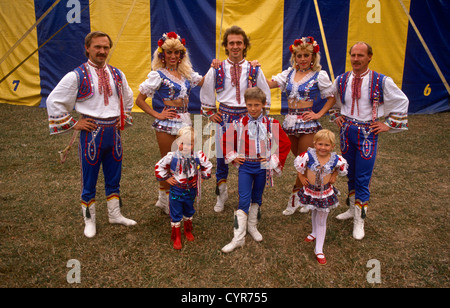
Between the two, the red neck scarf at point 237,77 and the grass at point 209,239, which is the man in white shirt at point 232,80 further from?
the grass at point 209,239

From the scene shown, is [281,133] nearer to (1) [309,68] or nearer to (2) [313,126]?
(2) [313,126]

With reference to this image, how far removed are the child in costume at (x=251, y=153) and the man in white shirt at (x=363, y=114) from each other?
771 mm

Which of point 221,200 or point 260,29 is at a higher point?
point 260,29

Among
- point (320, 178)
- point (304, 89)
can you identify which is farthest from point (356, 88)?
point (320, 178)

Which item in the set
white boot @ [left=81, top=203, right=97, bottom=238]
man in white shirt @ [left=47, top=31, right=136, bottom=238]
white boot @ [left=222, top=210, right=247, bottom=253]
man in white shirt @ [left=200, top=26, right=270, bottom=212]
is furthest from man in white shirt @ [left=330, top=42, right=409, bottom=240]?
white boot @ [left=81, top=203, right=97, bottom=238]

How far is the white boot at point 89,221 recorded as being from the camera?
364 centimetres

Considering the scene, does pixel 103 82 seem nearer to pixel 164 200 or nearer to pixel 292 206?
pixel 164 200

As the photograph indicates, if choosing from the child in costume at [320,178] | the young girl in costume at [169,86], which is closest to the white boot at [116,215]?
the young girl in costume at [169,86]

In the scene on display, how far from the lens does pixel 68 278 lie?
295 cm

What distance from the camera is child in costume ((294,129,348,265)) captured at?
10.8 ft

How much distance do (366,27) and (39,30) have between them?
8.01 m

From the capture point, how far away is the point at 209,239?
12.0 ft

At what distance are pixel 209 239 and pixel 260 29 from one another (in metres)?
6.35

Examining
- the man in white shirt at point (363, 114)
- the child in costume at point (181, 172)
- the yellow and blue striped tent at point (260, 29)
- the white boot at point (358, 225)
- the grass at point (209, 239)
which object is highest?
the yellow and blue striped tent at point (260, 29)
